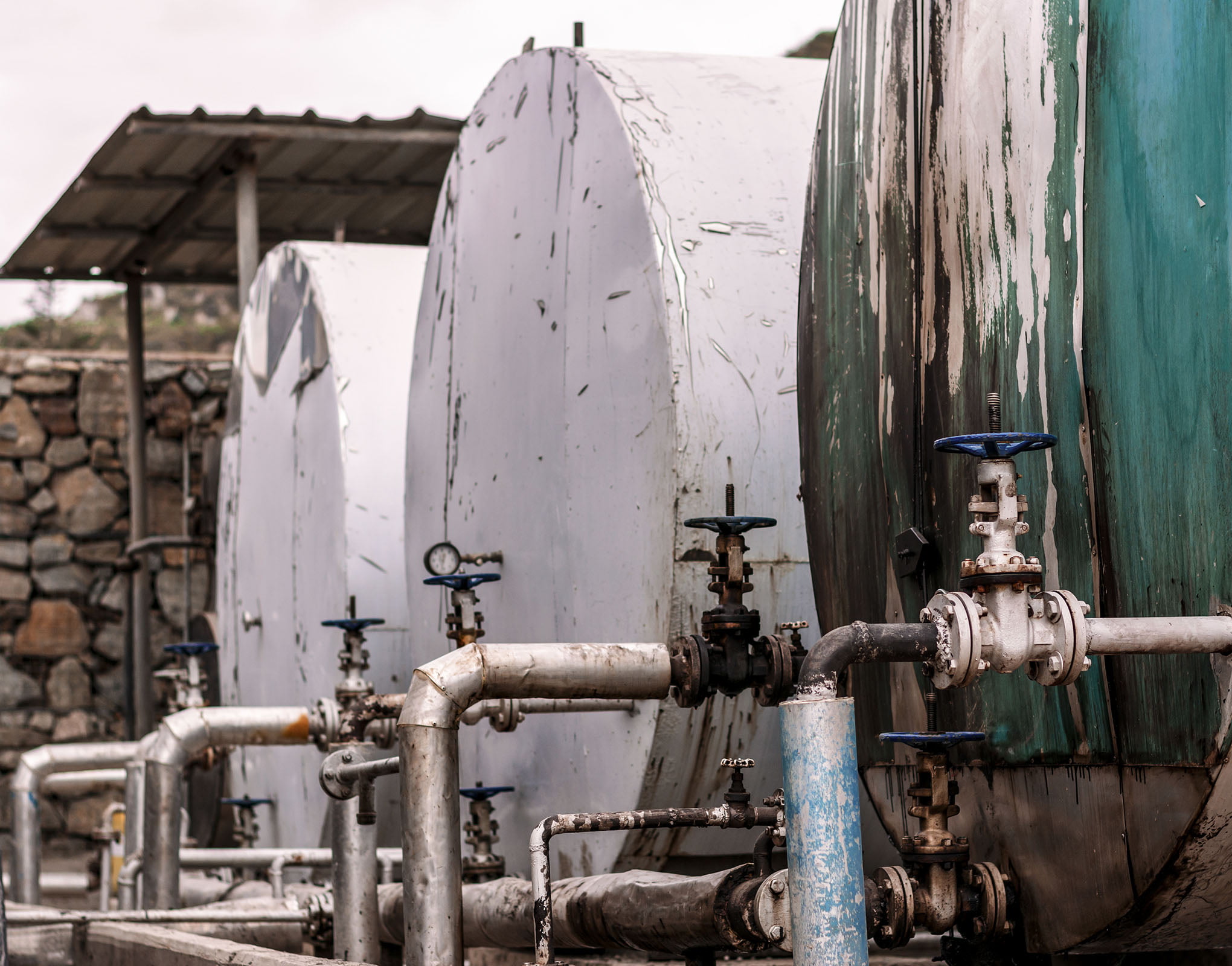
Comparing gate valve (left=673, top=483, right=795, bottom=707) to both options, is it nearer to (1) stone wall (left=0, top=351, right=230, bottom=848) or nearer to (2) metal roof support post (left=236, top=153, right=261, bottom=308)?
(2) metal roof support post (left=236, top=153, right=261, bottom=308)

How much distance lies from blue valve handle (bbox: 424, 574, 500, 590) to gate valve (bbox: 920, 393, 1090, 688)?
1.92m

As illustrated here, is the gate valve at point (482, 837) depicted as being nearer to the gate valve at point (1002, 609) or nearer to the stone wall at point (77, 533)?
the gate valve at point (1002, 609)

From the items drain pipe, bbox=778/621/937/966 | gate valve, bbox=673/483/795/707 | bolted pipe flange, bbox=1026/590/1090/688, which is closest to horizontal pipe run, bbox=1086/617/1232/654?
bolted pipe flange, bbox=1026/590/1090/688

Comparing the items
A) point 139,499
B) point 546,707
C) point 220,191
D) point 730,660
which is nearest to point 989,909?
point 730,660

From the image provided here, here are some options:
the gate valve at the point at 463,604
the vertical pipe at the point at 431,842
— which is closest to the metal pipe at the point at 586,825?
the vertical pipe at the point at 431,842

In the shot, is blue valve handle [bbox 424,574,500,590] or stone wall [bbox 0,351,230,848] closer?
blue valve handle [bbox 424,574,500,590]

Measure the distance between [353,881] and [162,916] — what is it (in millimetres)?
708

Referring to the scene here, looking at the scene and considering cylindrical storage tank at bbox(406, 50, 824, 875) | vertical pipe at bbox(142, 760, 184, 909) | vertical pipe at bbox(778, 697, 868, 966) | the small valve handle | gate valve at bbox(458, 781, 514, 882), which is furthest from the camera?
the small valve handle

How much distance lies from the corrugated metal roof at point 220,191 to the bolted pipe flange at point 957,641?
6.46 m

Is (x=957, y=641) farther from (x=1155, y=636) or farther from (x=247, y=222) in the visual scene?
(x=247, y=222)

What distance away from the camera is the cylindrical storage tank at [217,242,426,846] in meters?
5.80

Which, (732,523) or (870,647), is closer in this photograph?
(870,647)

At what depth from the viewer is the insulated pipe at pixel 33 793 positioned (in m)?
5.58

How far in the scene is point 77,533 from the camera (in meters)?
11.8
